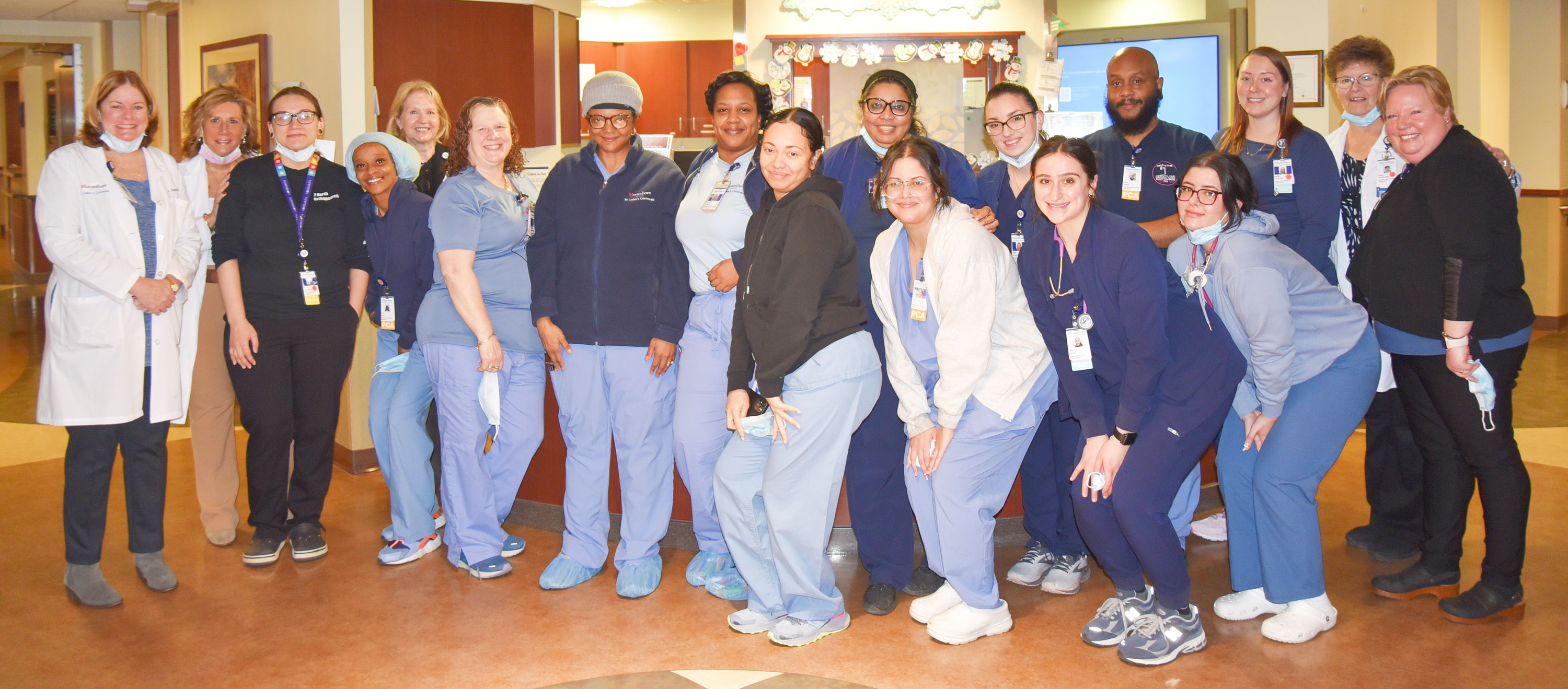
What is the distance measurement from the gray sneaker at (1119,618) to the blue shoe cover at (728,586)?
1.08 metres

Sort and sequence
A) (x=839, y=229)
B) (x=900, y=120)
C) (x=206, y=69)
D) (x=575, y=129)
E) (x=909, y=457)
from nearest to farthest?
(x=839, y=229), (x=909, y=457), (x=900, y=120), (x=206, y=69), (x=575, y=129)

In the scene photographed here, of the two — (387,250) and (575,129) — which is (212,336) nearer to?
(387,250)

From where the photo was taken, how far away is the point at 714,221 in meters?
3.35

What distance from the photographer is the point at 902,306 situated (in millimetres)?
3104

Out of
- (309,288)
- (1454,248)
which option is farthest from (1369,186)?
(309,288)

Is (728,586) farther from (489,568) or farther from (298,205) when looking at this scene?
(298,205)

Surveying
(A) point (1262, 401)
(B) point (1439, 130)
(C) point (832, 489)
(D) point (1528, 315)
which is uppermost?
(B) point (1439, 130)

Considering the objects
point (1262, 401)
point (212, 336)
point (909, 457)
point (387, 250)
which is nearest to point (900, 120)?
point (909, 457)

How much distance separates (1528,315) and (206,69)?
6158 mm

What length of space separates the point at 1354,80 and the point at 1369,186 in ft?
1.36

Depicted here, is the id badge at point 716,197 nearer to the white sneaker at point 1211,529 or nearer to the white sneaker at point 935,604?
the white sneaker at point 935,604

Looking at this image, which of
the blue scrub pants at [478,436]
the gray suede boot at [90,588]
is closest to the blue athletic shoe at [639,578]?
the blue scrub pants at [478,436]

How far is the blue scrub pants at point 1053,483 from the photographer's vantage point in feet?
11.8

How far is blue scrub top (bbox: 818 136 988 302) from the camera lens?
11.1 ft
